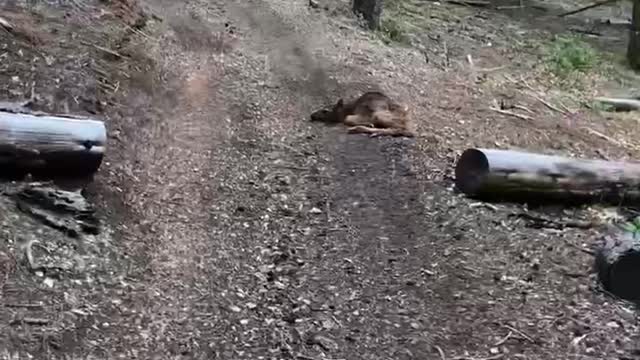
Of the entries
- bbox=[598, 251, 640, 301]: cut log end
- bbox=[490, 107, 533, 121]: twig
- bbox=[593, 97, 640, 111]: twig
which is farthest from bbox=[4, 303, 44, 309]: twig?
bbox=[593, 97, 640, 111]: twig

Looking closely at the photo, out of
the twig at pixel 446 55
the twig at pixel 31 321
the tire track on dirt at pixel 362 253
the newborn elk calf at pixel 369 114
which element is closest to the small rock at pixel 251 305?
the tire track on dirt at pixel 362 253

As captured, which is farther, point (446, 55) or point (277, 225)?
point (446, 55)

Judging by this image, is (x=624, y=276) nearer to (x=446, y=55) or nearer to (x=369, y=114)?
(x=369, y=114)

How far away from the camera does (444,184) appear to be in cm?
741

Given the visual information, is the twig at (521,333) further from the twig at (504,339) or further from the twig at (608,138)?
the twig at (608,138)

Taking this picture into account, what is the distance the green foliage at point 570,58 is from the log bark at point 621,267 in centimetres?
758

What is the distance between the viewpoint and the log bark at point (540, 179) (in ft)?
22.9

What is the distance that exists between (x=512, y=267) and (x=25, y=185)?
11.0 ft

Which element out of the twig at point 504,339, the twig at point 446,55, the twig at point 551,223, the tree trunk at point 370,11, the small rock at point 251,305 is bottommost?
the twig at point 504,339

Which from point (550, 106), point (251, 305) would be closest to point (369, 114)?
point (550, 106)

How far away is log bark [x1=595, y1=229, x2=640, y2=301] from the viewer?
18.2ft

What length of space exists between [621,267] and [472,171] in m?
1.76

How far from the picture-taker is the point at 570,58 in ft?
45.8

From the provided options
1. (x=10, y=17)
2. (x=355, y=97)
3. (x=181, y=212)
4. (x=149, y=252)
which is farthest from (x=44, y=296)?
(x=355, y=97)
